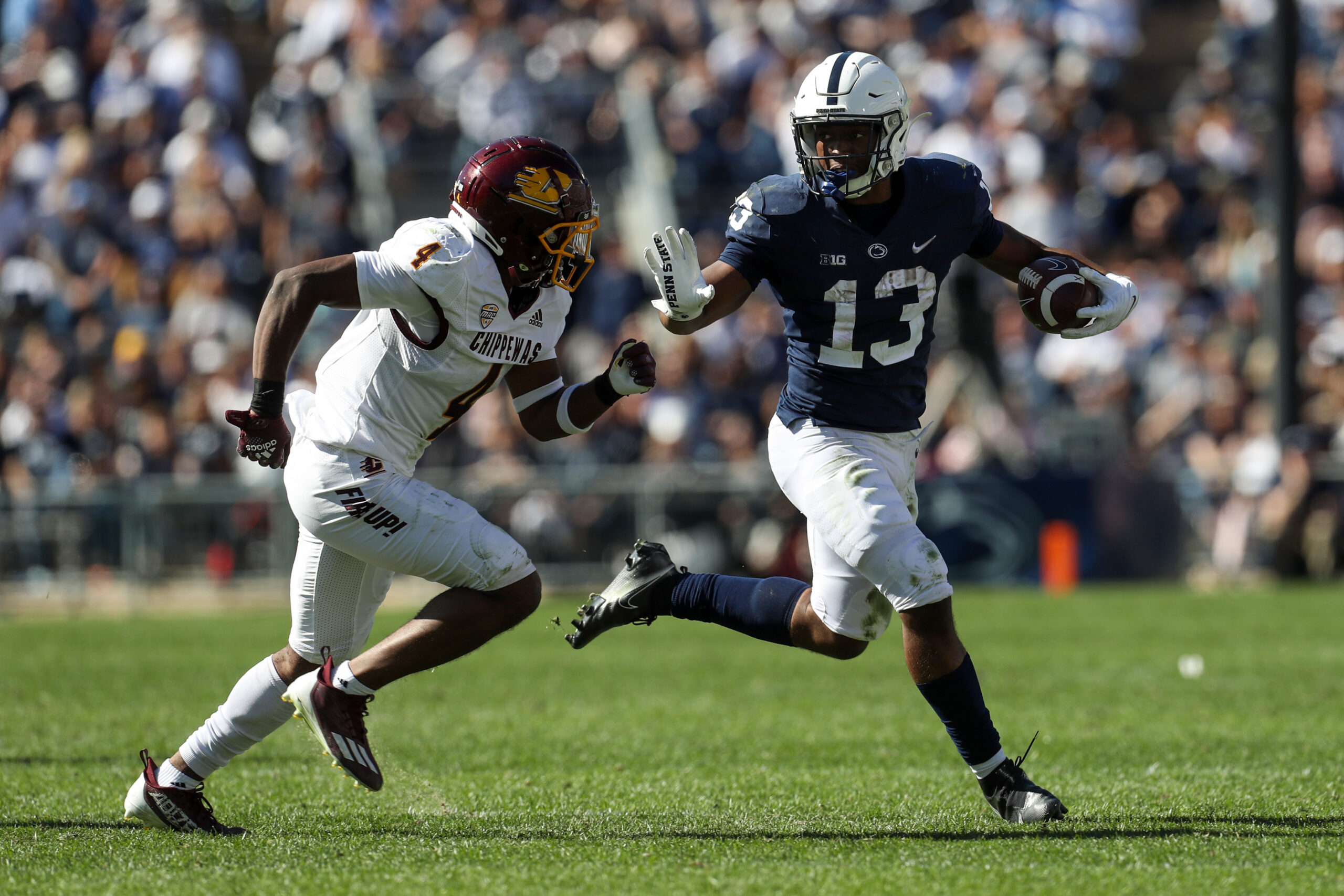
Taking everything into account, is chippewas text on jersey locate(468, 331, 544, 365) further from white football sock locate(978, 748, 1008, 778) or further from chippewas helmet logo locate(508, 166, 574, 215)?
white football sock locate(978, 748, 1008, 778)

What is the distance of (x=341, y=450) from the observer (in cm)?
487

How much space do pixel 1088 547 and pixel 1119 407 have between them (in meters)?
1.47

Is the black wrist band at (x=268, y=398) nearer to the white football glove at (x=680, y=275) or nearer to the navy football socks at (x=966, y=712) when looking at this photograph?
the white football glove at (x=680, y=275)

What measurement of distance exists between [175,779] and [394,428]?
1.27m

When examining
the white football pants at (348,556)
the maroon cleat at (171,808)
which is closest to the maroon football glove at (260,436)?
the white football pants at (348,556)

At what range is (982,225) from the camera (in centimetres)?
533

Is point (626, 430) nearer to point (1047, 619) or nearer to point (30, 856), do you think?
point (1047, 619)

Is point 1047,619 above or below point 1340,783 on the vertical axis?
below

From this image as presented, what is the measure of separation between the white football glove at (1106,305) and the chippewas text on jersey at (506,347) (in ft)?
5.54

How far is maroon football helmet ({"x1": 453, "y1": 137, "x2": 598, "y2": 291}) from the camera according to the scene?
489cm

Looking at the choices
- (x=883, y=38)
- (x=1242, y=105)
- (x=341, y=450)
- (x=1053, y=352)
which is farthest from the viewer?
(x=883, y=38)

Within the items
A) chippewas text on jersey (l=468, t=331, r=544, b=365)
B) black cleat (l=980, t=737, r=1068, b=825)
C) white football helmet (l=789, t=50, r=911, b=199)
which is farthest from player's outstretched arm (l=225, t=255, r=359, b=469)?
black cleat (l=980, t=737, r=1068, b=825)

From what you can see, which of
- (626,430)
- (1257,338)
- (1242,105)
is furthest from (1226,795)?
(1242,105)

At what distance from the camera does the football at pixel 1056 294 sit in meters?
5.23
